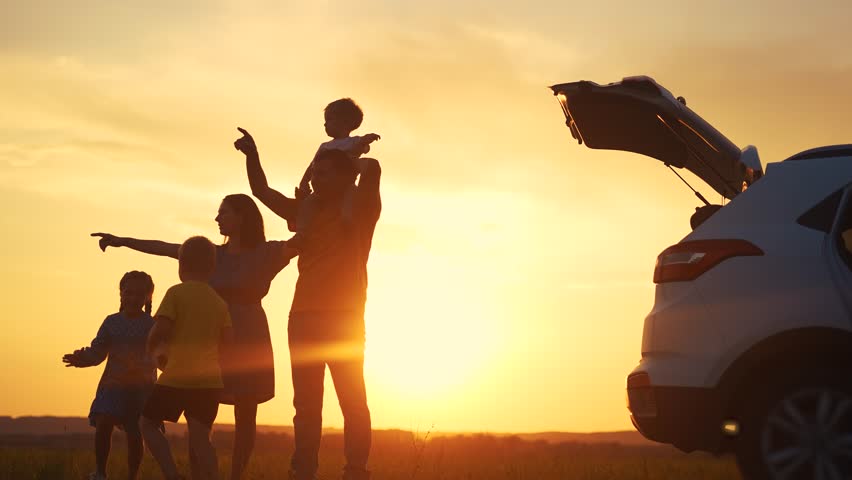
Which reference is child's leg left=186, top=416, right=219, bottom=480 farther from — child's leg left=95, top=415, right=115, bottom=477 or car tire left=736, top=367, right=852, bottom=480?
car tire left=736, top=367, right=852, bottom=480

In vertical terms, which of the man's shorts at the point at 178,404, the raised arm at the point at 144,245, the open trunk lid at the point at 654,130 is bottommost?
the man's shorts at the point at 178,404

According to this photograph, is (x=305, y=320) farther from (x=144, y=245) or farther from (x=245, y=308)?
(x=144, y=245)

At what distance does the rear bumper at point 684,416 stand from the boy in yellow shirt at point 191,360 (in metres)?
2.79

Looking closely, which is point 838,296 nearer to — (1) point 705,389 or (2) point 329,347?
(1) point 705,389

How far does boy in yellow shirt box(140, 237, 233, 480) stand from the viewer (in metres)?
7.36

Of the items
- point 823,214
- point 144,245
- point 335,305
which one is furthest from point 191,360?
point 823,214

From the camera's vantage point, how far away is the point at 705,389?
6031 mm

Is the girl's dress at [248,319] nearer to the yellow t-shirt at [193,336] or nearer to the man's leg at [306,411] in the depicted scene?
the yellow t-shirt at [193,336]

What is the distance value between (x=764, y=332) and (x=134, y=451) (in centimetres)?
614

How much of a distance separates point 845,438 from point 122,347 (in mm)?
6640

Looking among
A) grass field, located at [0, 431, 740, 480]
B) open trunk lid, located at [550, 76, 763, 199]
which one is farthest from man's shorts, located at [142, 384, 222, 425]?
open trunk lid, located at [550, 76, 763, 199]

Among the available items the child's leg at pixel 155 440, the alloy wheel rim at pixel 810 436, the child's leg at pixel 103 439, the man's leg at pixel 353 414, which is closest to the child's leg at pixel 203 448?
the child's leg at pixel 155 440

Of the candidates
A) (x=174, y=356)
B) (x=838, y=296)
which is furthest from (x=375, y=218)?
(x=838, y=296)

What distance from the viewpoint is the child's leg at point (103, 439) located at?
32.9ft
